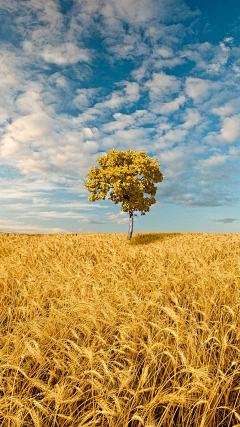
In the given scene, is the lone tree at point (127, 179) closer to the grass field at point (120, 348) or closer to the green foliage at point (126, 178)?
the green foliage at point (126, 178)

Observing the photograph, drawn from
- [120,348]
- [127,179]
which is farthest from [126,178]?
[120,348]

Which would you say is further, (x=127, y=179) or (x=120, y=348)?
(x=127, y=179)

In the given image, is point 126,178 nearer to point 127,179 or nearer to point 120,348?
point 127,179

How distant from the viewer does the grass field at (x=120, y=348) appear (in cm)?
186

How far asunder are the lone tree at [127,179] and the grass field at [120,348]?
50.1 ft

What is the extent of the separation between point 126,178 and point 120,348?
20.4 meters

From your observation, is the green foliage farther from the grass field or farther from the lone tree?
the grass field

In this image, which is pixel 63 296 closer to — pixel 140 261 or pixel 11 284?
pixel 11 284

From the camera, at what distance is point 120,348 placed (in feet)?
7.48

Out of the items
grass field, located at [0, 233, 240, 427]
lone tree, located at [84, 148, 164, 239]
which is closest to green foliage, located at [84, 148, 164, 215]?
lone tree, located at [84, 148, 164, 239]

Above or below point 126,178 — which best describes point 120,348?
below

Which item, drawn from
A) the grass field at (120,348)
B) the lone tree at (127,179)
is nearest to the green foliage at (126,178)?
the lone tree at (127,179)

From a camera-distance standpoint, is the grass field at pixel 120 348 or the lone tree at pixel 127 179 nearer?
the grass field at pixel 120 348

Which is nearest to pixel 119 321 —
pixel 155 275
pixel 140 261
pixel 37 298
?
pixel 37 298
